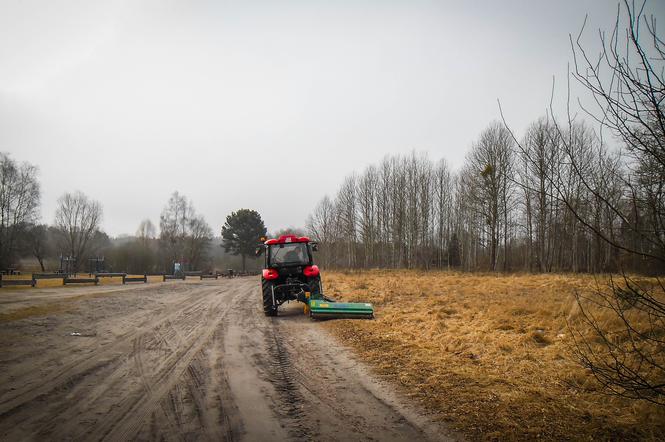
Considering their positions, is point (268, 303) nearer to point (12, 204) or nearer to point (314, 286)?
point (314, 286)

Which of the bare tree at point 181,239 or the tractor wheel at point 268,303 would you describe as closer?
the tractor wheel at point 268,303

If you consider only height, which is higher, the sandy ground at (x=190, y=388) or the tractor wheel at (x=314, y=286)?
the tractor wheel at (x=314, y=286)

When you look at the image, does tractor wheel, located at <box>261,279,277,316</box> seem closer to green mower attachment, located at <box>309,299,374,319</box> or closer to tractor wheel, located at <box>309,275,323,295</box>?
tractor wheel, located at <box>309,275,323,295</box>

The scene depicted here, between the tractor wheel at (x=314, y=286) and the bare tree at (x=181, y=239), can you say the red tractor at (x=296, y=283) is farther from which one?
the bare tree at (x=181, y=239)

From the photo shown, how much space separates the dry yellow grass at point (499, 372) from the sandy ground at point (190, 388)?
1.67 ft

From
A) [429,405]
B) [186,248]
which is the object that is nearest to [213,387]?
[429,405]

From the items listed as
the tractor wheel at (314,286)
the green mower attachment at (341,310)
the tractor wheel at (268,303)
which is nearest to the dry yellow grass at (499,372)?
the green mower attachment at (341,310)

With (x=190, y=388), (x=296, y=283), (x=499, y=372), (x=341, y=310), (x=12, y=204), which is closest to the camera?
(x=190, y=388)

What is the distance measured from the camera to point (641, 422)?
3273mm

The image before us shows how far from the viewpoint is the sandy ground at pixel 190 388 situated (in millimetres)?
3285

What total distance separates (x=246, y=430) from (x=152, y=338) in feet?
16.6

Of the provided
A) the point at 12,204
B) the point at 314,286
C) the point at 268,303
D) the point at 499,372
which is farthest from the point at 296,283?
the point at 12,204

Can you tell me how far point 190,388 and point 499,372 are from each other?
4.22 m

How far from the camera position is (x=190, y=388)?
14.3ft
